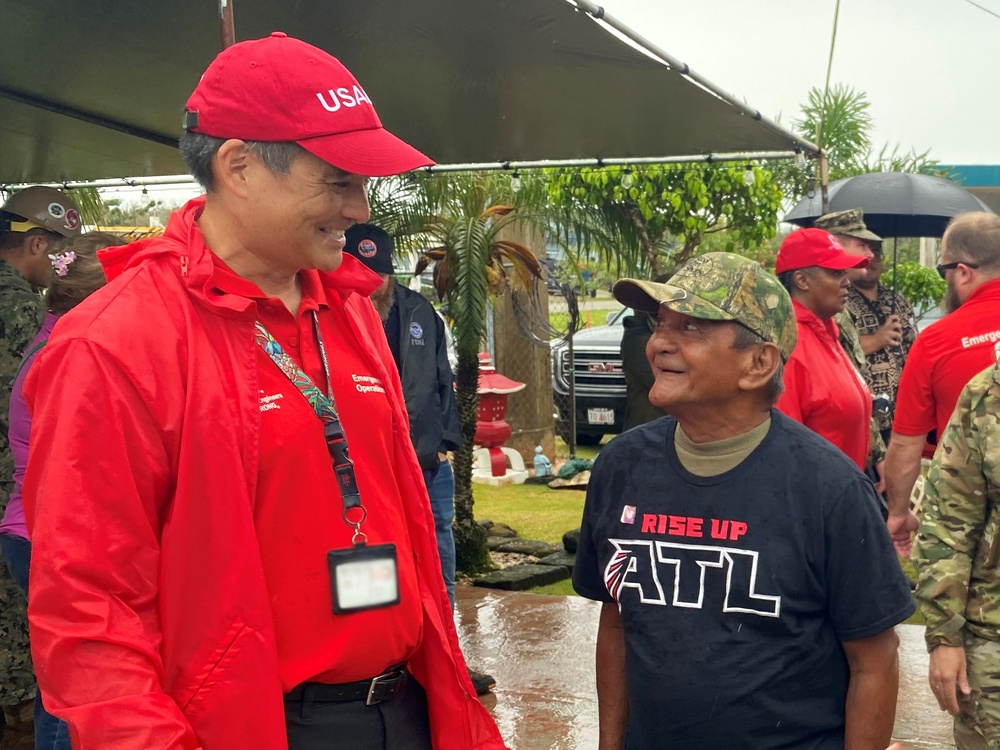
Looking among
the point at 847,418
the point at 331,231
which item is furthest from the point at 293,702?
the point at 847,418

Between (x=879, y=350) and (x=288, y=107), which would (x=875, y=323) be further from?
(x=288, y=107)

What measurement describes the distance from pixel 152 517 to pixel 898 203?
27.8 ft

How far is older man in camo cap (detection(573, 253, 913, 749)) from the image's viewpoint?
2326mm

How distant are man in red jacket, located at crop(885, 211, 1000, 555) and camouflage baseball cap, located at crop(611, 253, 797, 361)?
2.00m

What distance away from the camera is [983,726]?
9.95 feet

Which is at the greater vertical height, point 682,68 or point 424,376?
point 682,68

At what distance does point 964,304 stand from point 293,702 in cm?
352

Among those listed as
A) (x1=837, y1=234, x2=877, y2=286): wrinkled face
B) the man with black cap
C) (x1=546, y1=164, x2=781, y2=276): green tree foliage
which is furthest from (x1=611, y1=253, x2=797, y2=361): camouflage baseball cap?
(x1=546, y1=164, x2=781, y2=276): green tree foliage

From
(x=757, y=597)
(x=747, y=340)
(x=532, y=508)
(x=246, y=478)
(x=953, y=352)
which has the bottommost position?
(x=532, y=508)

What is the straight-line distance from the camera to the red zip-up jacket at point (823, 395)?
15.2 feet

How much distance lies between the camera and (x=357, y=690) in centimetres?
206

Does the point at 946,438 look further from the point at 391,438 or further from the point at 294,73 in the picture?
the point at 294,73

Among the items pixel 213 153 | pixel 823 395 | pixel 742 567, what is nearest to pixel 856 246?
pixel 823 395

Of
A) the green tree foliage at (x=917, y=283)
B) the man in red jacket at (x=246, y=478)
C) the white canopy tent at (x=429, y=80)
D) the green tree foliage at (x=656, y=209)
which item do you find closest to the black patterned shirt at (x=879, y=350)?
the white canopy tent at (x=429, y=80)
